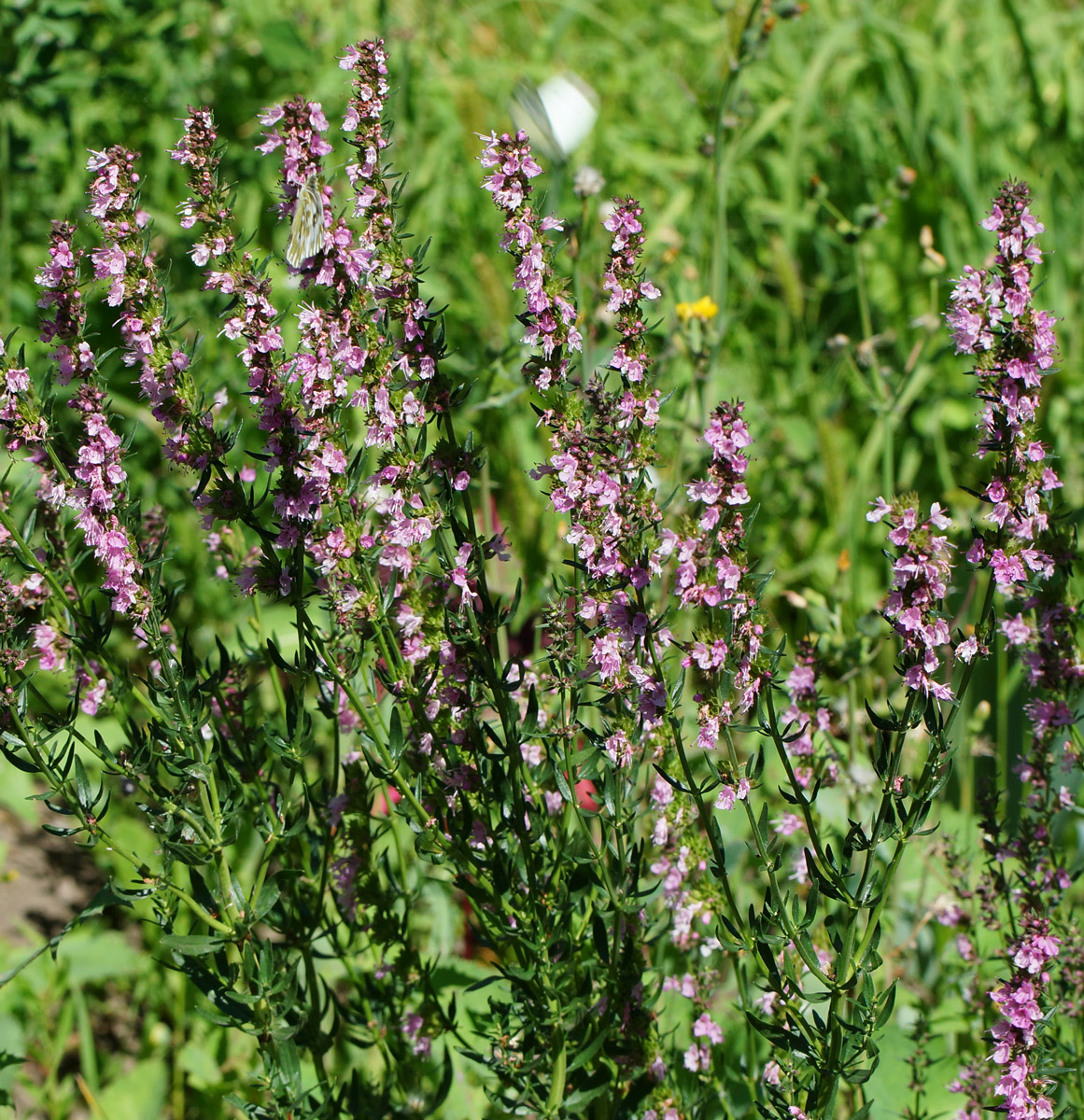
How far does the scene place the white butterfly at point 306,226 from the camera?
58.1 inches

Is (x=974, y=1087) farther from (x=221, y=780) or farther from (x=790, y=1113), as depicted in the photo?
(x=221, y=780)

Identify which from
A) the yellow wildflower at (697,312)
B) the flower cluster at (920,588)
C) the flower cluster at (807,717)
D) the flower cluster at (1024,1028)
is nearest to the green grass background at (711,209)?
the yellow wildflower at (697,312)

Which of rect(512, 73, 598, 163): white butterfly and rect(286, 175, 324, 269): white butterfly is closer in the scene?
rect(286, 175, 324, 269): white butterfly

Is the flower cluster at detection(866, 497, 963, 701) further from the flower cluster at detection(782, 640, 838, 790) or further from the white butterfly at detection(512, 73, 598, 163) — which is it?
the white butterfly at detection(512, 73, 598, 163)

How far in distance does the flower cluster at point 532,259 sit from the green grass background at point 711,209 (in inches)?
54.0

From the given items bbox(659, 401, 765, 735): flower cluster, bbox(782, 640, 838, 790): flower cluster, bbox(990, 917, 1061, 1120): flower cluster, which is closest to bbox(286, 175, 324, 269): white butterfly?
bbox(659, 401, 765, 735): flower cluster

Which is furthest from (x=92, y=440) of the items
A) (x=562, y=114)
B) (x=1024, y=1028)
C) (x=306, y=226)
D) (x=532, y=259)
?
(x=562, y=114)

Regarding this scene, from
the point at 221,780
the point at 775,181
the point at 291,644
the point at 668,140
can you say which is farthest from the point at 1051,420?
the point at 221,780

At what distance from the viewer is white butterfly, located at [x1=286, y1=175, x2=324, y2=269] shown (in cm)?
148

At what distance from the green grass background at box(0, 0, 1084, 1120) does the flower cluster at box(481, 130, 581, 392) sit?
137 cm

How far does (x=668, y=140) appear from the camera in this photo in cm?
514

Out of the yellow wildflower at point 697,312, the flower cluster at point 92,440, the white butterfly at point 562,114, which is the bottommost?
the flower cluster at point 92,440

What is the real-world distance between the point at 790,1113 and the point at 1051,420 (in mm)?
2982

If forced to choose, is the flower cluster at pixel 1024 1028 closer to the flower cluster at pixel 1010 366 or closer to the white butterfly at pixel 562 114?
the flower cluster at pixel 1010 366
